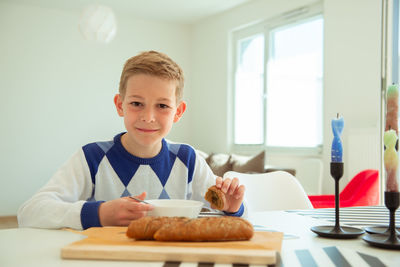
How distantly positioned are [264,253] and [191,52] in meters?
6.83

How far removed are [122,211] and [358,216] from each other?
68 centimetres

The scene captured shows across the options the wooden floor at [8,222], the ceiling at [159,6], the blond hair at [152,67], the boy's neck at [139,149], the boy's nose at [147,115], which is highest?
the ceiling at [159,6]

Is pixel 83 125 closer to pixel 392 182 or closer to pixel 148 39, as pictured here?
pixel 148 39

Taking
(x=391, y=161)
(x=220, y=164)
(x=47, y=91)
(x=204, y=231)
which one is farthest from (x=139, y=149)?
(x=47, y=91)

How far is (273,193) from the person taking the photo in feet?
5.50

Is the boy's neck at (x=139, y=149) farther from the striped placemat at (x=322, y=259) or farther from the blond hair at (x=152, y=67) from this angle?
the striped placemat at (x=322, y=259)

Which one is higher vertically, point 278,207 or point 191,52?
point 191,52

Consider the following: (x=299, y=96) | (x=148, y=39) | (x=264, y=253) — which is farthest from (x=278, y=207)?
(x=148, y=39)

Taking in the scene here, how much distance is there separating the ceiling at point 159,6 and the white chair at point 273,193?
15.0 ft

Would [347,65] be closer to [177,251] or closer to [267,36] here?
[267,36]

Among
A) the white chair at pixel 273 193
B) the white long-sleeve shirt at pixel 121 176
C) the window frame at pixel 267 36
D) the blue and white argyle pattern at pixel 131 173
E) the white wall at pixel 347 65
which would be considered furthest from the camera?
the window frame at pixel 267 36

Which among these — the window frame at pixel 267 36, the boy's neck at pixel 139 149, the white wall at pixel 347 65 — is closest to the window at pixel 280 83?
Result: the window frame at pixel 267 36

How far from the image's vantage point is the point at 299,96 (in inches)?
199

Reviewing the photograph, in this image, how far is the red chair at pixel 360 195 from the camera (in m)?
3.17
